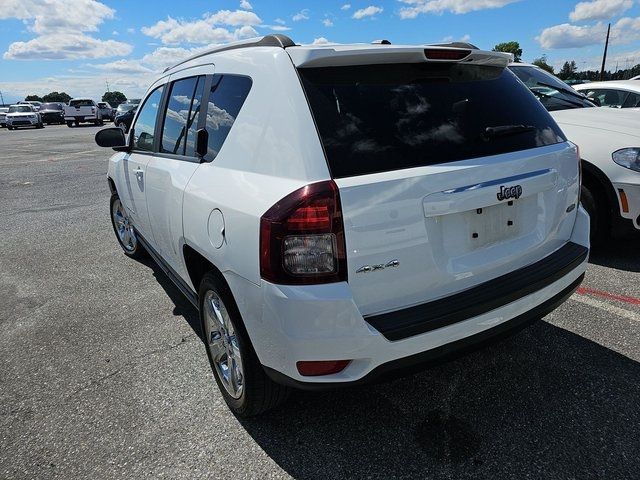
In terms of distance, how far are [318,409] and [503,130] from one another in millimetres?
1716

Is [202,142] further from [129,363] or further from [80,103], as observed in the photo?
[80,103]

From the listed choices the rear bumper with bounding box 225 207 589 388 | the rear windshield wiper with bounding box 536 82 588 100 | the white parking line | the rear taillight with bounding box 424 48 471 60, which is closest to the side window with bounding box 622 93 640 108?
the rear windshield wiper with bounding box 536 82 588 100

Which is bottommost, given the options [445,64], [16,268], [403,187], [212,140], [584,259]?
[16,268]

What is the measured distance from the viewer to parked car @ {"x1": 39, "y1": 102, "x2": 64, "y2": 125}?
133ft

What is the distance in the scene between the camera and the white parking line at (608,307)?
3.29 metres

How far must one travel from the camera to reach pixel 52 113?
40625mm

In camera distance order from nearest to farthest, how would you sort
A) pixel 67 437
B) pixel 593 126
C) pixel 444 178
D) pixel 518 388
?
pixel 444 178, pixel 67 437, pixel 518 388, pixel 593 126

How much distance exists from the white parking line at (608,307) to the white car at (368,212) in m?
1.18

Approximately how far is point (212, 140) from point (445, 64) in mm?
1251

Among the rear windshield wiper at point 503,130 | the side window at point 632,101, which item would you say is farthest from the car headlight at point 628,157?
the side window at point 632,101

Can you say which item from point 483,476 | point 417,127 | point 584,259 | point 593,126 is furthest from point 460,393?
point 593,126

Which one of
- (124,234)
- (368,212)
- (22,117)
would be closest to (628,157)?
(368,212)

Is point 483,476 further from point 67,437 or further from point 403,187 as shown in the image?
point 67,437

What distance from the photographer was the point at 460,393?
2.54 meters
